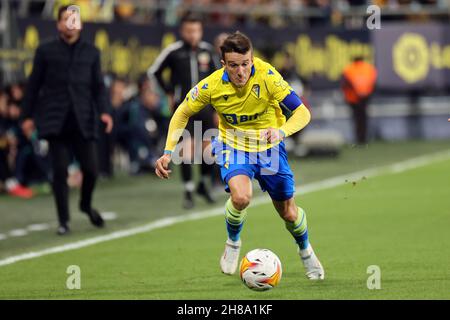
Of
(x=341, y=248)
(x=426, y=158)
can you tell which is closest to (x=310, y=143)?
(x=426, y=158)

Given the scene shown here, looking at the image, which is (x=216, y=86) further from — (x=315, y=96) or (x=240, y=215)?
(x=315, y=96)

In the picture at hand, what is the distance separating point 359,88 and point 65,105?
14.2 metres

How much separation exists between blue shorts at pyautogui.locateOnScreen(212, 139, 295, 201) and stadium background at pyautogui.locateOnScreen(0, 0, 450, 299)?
0.78m

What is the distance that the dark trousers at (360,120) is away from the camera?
26422mm

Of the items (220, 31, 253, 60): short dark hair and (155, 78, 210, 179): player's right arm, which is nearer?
(220, 31, 253, 60): short dark hair

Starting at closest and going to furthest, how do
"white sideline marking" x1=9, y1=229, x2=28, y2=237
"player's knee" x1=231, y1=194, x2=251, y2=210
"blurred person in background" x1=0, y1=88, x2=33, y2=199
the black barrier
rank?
"player's knee" x1=231, y1=194, x2=251, y2=210, "white sideline marking" x1=9, y1=229, x2=28, y2=237, "blurred person in background" x1=0, y1=88, x2=33, y2=199, the black barrier

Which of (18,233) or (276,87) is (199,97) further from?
(18,233)

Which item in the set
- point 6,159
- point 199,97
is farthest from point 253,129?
point 6,159

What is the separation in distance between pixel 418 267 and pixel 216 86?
2.17 meters

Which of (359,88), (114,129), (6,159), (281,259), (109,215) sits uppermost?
(281,259)

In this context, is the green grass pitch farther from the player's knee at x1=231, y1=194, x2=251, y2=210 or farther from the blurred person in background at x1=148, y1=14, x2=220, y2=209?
the blurred person in background at x1=148, y1=14, x2=220, y2=209

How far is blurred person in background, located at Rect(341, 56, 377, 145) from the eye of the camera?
84.9ft

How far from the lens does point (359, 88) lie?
85.5ft

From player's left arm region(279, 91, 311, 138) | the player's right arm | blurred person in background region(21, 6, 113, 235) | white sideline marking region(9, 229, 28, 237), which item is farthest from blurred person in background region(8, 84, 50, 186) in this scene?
player's left arm region(279, 91, 311, 138)
